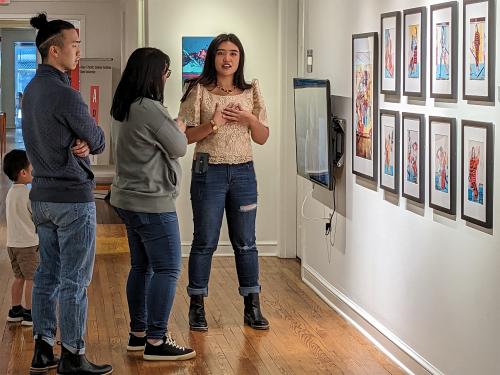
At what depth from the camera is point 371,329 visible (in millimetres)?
5570

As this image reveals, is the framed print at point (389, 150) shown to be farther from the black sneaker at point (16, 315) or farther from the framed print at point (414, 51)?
the black sneaker at point (16, 315)

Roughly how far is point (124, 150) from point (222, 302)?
1.89m

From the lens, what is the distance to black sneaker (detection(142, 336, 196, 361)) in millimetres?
5109

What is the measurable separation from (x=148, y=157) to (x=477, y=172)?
1.61 meters

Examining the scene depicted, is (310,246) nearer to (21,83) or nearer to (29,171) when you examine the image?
(29,171)

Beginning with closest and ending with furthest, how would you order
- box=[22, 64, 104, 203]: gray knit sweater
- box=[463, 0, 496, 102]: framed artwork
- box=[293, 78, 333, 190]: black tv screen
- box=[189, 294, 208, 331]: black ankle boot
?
1. box=[463, 0, 496, 102]: framed artwork
2. box=[22, 64, 104, 203]: gray knit sweater
3. box=[189, 294, 208, 331]: black ankle boot
4. box=[293, 78, 333, 190]: black tv screen

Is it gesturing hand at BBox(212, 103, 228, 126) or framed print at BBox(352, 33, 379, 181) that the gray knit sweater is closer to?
gesturing hand at BBox(212, 103, 228, 126)

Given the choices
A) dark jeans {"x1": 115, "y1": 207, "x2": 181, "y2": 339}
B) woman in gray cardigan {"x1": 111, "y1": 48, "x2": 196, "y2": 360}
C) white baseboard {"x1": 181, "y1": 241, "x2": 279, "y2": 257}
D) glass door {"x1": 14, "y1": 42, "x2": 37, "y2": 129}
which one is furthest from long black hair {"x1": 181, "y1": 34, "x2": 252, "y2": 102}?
glass door {"x1": 14, "y1": 42, "x2": 37, "y2": 129}

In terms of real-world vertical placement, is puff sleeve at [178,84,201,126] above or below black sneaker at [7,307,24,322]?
above

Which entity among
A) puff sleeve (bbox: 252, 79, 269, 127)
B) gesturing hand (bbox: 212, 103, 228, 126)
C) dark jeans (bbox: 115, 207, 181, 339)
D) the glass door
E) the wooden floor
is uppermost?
the glass door

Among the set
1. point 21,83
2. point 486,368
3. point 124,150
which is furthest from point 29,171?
point 21,83

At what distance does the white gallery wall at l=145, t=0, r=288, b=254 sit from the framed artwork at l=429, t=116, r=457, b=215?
146 inches

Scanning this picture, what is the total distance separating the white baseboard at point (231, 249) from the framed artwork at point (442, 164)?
12.6ft

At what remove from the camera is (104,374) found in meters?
4.84
